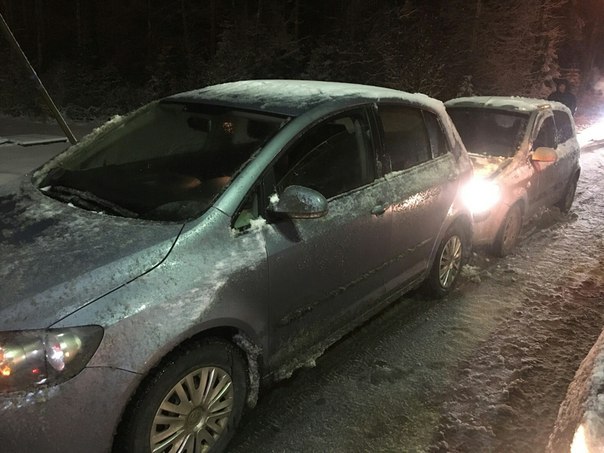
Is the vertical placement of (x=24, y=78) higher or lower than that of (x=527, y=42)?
lower

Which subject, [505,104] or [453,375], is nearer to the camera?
[453,375]

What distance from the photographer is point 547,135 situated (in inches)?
244

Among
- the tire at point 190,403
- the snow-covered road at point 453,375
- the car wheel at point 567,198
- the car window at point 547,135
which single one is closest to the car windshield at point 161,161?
the tire at point 190,403

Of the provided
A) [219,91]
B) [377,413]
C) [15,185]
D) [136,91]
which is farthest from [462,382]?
[136,91]

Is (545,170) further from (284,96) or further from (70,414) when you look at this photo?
(70,414)

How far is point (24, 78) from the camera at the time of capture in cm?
1584

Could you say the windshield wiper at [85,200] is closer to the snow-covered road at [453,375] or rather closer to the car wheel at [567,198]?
the snow-covered road at [453,375]

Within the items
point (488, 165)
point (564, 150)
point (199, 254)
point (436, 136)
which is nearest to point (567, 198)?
point (564, 150)

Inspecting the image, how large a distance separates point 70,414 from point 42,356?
24cm

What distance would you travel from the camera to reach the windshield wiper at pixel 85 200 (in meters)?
2.62

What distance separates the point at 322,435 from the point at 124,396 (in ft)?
3.98

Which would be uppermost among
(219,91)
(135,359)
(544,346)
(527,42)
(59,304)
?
(527,42)

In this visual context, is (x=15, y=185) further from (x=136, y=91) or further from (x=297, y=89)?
(x=136, y=91)

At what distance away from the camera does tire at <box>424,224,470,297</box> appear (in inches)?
171
